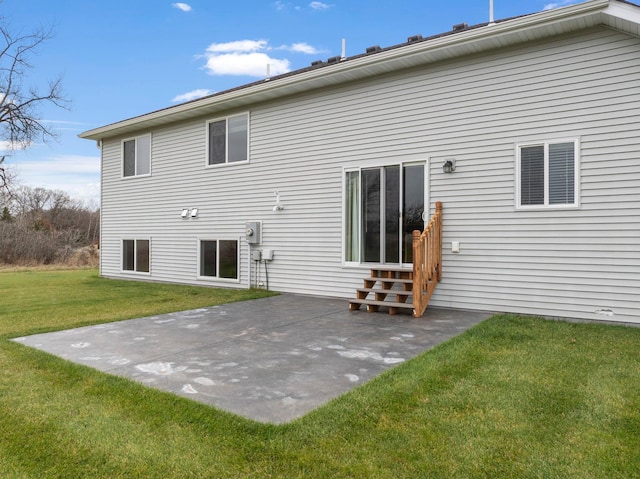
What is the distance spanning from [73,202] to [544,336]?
2996 centimetres

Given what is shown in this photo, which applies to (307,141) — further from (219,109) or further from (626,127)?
(626,127)

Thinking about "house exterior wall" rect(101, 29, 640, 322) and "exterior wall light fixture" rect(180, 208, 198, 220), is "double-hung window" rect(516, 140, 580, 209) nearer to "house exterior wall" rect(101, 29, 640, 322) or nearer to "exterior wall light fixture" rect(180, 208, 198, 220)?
"house exterior wall" rect(101, 29, 640, 322)

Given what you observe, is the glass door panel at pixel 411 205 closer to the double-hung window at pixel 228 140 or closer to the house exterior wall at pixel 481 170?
the house exterior wall at pixel 481 170

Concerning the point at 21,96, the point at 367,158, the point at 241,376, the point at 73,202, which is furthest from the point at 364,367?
the point at 73,202

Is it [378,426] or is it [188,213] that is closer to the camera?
[378,426]

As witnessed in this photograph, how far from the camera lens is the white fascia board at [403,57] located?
5.18 m

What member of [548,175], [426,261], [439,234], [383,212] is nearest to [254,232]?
[383,212]

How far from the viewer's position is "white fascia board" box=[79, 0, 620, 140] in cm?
518

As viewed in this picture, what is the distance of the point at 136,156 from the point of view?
1124 cm

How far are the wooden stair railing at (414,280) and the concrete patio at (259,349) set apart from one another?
0.21 metres

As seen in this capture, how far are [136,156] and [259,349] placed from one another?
873 cm

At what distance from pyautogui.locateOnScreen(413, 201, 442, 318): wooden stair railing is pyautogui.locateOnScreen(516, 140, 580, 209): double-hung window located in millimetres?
1156

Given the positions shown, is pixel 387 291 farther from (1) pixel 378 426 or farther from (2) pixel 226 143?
(2) pixel 226 143

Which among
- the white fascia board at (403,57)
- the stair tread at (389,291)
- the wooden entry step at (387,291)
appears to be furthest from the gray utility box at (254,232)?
the stair tread at (389,291)
